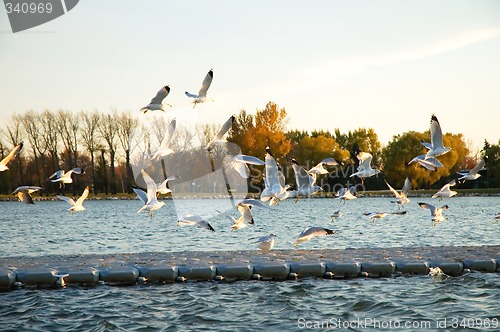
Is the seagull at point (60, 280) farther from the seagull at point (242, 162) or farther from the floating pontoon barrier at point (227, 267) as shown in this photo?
the seagull at point (242, 162)

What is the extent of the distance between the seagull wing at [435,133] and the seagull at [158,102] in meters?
6.17

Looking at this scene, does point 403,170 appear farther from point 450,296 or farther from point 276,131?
point 450,296

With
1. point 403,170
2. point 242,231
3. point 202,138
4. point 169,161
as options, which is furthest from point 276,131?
point 242,231

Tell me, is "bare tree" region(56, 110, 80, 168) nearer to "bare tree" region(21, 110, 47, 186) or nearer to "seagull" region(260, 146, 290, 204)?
"bare tree" region(21, 110, 47, 186)

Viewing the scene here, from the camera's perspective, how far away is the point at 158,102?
1417cm

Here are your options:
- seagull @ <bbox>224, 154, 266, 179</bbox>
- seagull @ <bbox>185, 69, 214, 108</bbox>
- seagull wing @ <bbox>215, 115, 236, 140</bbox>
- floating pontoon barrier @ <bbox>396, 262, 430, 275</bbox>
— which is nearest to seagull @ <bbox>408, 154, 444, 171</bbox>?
floating pontoon barrier @ <bbox>396, 262, 430, 275</bbox>

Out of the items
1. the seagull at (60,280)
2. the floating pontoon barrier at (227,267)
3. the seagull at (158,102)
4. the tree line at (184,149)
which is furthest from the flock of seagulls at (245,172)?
the tree line at (184,149)

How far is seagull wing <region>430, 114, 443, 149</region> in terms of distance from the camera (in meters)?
15.6

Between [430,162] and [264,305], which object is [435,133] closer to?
[430,162]

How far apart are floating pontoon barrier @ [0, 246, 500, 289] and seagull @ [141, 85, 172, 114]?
11.5ft

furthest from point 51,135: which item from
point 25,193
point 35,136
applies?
point 25,193

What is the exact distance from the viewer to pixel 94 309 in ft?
42.4

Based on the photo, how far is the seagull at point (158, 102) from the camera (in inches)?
549

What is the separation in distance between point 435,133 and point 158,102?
673 cm
